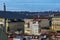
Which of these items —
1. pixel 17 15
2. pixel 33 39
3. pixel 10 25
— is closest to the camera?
pixel 33 39

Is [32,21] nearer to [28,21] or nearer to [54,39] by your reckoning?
[28,21]

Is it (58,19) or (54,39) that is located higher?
(58,19)

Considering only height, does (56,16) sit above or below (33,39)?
above

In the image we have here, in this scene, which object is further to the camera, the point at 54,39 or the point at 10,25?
the point at 10,25

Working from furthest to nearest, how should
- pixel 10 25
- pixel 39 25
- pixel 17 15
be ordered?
pixel 17 15, pixel 10 25, pixel 39 25

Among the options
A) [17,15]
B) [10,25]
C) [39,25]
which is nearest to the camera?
[39,25]

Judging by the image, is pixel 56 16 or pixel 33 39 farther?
pixel 56 16

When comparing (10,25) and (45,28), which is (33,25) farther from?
(10,25)

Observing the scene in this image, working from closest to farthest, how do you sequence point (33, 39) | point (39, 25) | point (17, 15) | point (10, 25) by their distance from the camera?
point (33, 39)
point (39, 25)
point (10, 25)
point (17, 15)

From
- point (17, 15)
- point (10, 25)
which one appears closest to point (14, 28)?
point (10, 25)
